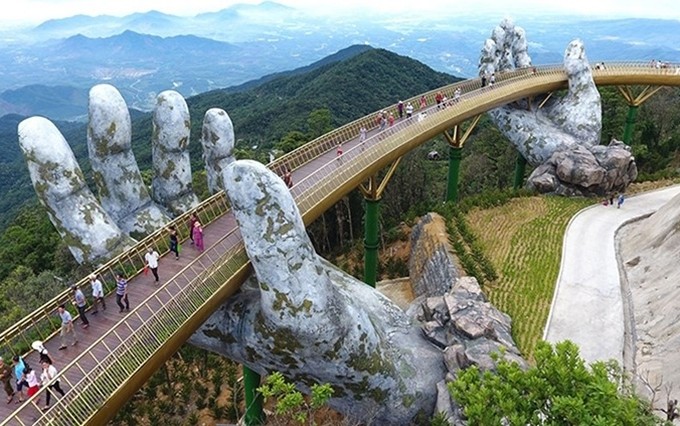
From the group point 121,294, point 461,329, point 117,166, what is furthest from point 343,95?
point 121,294

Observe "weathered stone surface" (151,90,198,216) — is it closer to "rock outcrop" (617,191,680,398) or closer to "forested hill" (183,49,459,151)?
"rock outcrop" (617,191,680,398)

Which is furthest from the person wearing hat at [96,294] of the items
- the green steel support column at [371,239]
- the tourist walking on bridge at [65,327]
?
the green steel support column at [371,239]

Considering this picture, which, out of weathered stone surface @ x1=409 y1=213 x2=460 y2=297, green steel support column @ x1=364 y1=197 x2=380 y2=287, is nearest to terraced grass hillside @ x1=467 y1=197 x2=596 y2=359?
weathered stone surface @ x1=409 y1=213 x2=460 y2=297

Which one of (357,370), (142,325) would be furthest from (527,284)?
(142,325)

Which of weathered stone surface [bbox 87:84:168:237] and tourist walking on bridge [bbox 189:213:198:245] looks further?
weathered stone surface [bbox 87:84:168:237]

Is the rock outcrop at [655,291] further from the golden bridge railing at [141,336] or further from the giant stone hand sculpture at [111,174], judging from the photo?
the giant stone hand sculpture at [111,174]

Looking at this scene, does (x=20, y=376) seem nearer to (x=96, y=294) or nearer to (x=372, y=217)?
(x=96, y=294)
